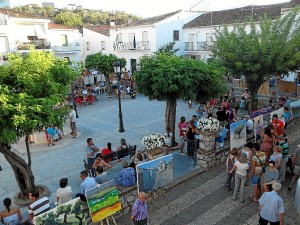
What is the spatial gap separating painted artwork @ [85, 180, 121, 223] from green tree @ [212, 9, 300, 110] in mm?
9981

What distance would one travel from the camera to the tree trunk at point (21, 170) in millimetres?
8973

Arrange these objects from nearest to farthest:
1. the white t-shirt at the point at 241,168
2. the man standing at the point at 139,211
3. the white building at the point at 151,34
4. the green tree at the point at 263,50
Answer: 1. the man standing at the point at 139,211
2. the white t-shirt at the point at 241,168
3. the green tree at the point at 263,50
4. the white building at the point at 151,34

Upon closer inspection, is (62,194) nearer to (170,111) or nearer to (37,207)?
(37,207)

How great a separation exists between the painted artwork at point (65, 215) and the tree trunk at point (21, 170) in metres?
3.13

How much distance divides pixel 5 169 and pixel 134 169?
656 cm

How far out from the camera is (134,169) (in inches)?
350

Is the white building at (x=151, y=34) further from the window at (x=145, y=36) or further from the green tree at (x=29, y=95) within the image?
the green tree at (x=29, y=95)

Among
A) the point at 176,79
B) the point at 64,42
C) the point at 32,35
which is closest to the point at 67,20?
the point at 64,42

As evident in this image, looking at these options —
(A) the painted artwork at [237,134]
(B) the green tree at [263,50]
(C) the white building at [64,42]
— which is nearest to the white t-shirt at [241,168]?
(A) the painted artwork at [237,134]

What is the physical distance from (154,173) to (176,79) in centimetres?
409

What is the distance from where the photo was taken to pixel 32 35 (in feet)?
104

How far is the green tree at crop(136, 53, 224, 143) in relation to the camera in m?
11.2

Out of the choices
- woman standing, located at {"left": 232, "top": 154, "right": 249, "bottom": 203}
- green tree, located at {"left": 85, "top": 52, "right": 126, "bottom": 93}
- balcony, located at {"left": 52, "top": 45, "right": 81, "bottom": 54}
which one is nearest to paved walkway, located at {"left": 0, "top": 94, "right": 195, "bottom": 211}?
woman standing, located at {"left": 232, "top": 154, "right": 249, "bottom": 203}

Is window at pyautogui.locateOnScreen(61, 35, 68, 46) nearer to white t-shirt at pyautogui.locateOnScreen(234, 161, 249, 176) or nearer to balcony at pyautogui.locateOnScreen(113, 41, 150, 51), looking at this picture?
balcony at pyautogui.locateOnScreen(113, 41, 150, 51)
